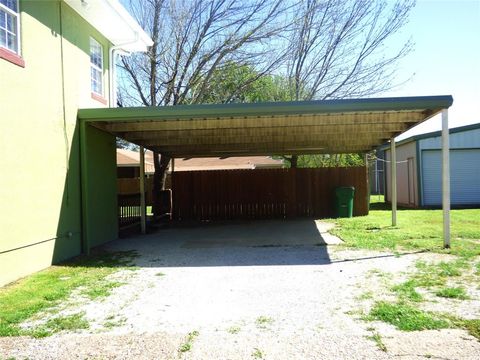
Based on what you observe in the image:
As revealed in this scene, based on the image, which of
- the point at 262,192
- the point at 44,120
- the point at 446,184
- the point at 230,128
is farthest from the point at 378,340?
the point at 262,192

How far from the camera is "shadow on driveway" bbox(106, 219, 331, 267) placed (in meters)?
8.51

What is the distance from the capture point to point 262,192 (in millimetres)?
17453

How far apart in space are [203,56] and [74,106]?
812 cm

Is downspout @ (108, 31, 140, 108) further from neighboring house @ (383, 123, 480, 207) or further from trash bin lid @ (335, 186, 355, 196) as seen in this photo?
neighboring house @ (383, 123, 480, 207)

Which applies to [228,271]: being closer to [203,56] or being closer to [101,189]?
[101,189]

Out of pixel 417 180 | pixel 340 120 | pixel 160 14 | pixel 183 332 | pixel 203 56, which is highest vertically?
pixel 160 14

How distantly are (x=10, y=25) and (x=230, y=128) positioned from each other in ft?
18.7

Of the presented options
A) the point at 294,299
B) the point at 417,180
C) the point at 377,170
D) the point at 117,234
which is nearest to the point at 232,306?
the point at 294,299

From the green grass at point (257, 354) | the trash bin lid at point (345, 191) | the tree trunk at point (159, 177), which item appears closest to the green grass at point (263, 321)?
the green grass at point (257, 354)

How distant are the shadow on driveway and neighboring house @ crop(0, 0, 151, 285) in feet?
5.05

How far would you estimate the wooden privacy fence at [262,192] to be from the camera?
1719 cm

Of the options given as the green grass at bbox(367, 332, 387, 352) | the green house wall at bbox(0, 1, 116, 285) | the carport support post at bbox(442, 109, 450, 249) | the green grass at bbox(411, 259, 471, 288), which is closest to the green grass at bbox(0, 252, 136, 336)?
the green house wall at bbox(0, 1, 116, 285)

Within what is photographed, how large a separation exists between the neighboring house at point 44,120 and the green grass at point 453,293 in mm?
6081

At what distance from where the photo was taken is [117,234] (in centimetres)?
1194
